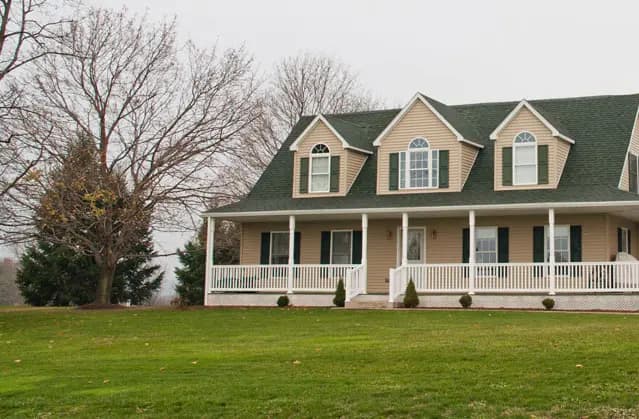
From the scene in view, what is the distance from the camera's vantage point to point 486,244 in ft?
101

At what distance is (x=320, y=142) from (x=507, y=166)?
6.41m

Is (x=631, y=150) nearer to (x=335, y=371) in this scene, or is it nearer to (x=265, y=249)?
(x=265, y=249)

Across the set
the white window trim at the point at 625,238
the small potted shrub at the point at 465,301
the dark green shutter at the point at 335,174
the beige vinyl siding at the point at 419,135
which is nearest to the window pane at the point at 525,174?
the beige vinyl siding at the point at 419,135

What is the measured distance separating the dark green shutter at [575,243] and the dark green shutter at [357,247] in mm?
6710

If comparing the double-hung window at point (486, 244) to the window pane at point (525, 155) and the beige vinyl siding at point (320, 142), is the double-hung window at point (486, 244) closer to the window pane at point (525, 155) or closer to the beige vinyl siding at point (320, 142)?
the window pane at point (525, 155)

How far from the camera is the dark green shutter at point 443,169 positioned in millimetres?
31094

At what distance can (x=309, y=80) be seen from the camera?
55375 millimetres

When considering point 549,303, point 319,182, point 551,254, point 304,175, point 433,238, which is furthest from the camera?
point 304,175

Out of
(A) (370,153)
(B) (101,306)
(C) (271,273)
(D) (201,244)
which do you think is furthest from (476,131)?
(D) (201,244)

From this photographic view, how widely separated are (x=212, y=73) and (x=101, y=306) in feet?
32.6

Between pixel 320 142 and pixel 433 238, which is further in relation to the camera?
pixel 320 142

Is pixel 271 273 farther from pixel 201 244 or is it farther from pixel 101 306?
pixel 201 244

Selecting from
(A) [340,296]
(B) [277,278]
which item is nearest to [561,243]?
(A) [340,296]

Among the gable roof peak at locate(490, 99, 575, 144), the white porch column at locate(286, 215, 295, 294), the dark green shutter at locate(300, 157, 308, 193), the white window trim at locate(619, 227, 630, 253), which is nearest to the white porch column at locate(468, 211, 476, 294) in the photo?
the gable roof peak at locate(490, 99, 575, 144)
